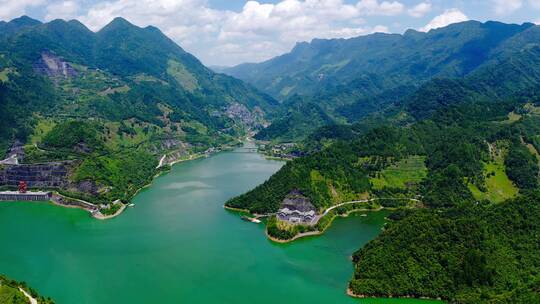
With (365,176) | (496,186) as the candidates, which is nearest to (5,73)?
(365,176)

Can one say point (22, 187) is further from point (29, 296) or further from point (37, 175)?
point (29, 296)

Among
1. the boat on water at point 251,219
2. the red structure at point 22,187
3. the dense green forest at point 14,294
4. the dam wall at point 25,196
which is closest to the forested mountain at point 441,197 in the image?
the boat on water at point 251,219

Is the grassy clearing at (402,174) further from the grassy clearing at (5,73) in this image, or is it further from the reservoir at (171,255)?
the grassy clearing at (5,73)

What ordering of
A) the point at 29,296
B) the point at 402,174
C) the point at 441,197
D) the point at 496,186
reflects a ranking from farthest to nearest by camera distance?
the point at 402,174
the point at 496,186
the point at 441,197
the point at 29,296

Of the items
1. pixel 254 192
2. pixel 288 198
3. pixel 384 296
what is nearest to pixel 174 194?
pixel 254 192

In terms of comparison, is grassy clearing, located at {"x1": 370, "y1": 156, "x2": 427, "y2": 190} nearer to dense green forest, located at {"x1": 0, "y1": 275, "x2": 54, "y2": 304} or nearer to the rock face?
dense green forest, located at {"x1": 0, "y1": 275, "x2": 54, "y2": 304}

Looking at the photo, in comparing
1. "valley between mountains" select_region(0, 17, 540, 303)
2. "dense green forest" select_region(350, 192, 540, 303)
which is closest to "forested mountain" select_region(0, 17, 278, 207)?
"valley between mountains" select_region(0, 17, 540, 303)
